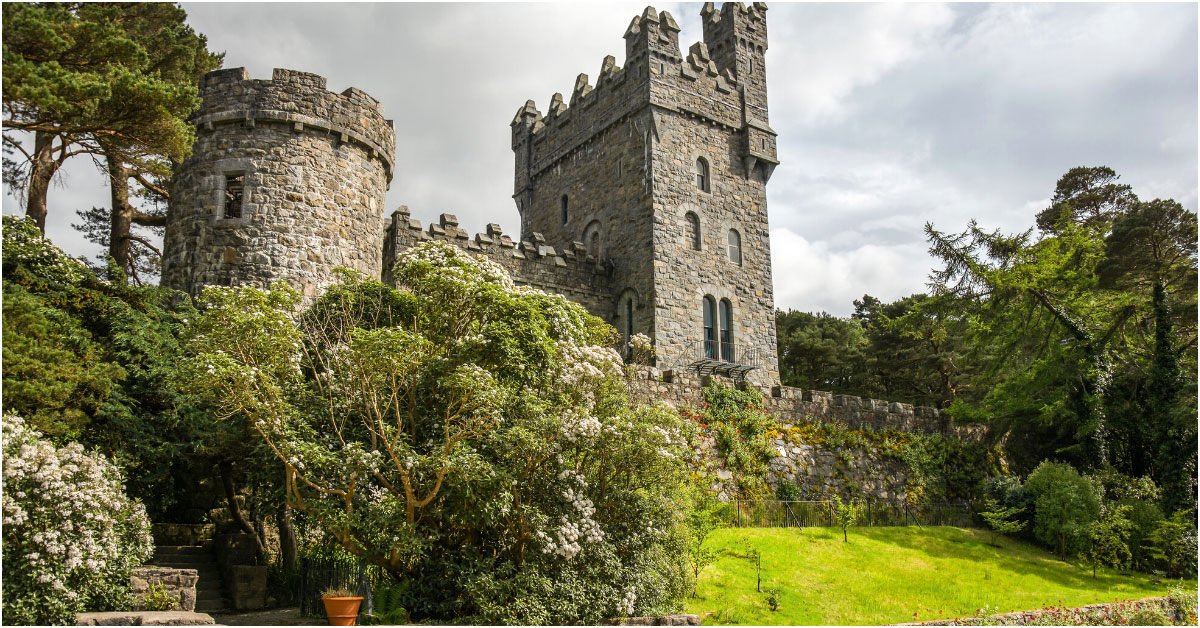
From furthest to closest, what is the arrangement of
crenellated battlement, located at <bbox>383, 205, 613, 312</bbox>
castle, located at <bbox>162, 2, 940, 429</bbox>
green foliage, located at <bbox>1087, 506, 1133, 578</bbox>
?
crenellated battlement, located at <bbox>383, 205, 613, 312</bbox> < green foliage, located at <bbox>1087, 506, 1133, 578</bbox> < castle, located at <bbox>162, 2, 940, 429</bbox>

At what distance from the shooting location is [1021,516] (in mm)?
20406

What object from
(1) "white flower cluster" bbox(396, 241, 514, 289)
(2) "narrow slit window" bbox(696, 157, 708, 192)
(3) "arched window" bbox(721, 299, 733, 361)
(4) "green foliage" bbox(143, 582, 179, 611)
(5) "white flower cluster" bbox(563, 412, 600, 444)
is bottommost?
(4) "green foliage" bbox(143, 582, 179, 611)

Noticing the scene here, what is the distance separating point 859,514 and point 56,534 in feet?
53.6

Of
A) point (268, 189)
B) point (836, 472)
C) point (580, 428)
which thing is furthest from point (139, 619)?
point (836, 472)

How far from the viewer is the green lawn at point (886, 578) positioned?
13.1m

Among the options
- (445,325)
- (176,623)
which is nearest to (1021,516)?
(445,325)

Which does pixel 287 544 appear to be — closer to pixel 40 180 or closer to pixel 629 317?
pixel 40 180

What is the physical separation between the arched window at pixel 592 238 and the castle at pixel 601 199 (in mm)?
79

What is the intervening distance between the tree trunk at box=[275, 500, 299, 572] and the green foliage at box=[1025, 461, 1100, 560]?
53.5 feet

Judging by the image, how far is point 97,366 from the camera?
11375 mm

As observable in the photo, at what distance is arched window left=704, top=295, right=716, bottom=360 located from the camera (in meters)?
26.2

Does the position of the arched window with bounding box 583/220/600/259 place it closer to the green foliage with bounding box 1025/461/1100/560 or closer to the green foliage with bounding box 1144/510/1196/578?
the green foliage with bounding box 1025/461/1100/560

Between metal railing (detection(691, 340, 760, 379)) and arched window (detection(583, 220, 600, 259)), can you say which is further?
arched window (detection(583, 220, 600, 259))

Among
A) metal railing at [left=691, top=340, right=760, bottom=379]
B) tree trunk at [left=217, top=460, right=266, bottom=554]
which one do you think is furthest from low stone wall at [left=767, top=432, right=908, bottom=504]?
tree trunk at [left=217, top=460, right=266, bottom=554]
